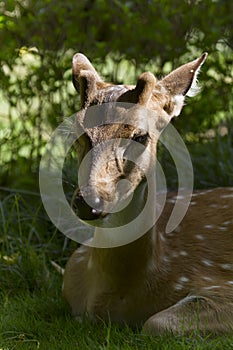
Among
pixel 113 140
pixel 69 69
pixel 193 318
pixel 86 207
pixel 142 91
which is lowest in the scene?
pixel 193 318

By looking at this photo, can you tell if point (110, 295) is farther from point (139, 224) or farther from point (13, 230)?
point (13, 230)

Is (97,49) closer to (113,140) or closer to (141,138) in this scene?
(141,138)

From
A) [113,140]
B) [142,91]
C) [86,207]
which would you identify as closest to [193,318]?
[86,207]

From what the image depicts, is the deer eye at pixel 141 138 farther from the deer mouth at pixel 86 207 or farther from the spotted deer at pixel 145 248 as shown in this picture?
the deer mouth at pixel 86 207

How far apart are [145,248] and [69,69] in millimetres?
2699

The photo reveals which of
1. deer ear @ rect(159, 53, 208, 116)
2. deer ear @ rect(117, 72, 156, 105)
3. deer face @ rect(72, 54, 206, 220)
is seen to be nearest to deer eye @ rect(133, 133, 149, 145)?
deer face @ rect(72, 54, 206, 220)

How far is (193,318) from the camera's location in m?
4.75

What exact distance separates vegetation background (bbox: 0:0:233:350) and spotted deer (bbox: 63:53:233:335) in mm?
1339

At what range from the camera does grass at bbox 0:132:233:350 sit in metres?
4.71

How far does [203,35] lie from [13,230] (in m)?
2.40

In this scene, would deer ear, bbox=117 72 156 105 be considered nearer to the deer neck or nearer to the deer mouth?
the deer neck

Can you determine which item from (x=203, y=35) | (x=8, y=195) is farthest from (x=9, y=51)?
(x=203, y=35)

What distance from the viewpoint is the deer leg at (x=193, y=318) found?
4.66m

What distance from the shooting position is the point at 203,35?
7.52 m
